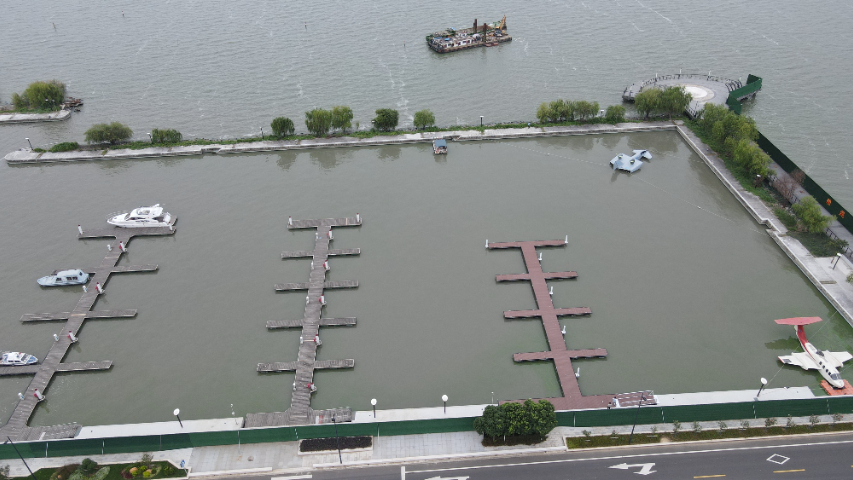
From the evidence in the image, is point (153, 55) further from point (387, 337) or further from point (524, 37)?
point (387, 337)

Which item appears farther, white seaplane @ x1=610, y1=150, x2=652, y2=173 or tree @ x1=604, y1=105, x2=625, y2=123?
tree @ x1=604, y1=105, x2=625, y2=123

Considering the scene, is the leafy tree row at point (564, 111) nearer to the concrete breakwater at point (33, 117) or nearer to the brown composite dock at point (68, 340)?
the brown composite dock at point (68, 340)

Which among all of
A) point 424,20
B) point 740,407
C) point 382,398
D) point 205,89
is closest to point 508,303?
point 382,398

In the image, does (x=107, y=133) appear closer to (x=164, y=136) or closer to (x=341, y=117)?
(x=164, y=136)

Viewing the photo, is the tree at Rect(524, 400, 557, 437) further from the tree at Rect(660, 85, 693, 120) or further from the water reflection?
the tree at Rect(660, 85, 693, 120)

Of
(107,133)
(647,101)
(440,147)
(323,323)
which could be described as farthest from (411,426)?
(107,133)

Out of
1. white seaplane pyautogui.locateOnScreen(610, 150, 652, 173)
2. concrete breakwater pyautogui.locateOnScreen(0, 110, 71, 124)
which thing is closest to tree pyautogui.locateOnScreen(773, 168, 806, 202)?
white seaplane pyautogui.locateOnScreen(610, 150, 652, 173)
